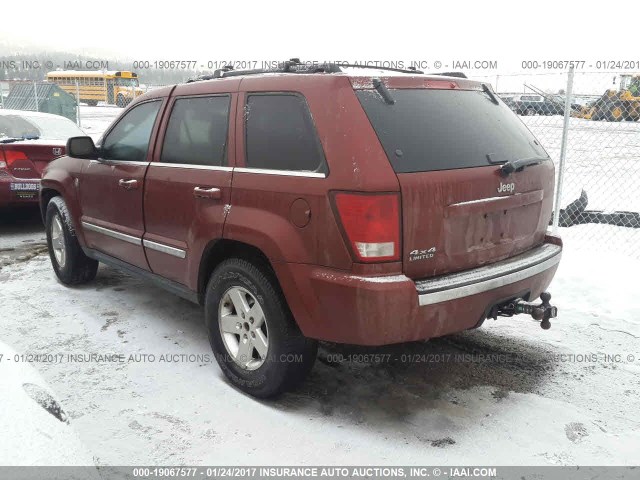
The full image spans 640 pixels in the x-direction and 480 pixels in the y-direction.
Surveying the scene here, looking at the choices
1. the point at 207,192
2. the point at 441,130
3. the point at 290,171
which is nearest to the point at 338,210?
the point at 290,171

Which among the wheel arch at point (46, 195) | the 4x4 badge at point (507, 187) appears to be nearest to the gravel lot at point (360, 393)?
the wheel arch at point (46, 195)

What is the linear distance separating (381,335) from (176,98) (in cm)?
227

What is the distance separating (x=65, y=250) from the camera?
521cm

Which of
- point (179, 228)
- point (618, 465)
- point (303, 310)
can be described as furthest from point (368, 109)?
point (618, 465)

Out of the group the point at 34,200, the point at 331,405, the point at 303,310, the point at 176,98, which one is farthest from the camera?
the point at 34,200

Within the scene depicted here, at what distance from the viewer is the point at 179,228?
3654 mm

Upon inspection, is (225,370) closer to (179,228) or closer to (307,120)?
(179,228)

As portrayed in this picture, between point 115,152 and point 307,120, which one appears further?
point 115,152

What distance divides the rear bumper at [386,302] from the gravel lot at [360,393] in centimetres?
56

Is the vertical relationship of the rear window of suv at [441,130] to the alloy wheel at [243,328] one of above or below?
above

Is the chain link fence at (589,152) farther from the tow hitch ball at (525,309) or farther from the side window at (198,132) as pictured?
the side window at (198,132)

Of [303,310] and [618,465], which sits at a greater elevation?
[303,310]

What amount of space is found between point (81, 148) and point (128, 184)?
709mm

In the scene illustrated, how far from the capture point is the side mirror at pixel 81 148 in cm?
448
